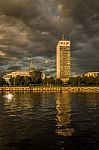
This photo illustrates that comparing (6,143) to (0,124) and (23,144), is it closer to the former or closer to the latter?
(23,144)

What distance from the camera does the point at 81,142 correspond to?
134ft

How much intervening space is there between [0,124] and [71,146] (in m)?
21.8

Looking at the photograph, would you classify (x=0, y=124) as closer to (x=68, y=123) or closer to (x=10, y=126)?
(x=10, y=126)

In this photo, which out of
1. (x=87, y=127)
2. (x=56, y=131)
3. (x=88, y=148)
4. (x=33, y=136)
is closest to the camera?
(x=88, y=148)

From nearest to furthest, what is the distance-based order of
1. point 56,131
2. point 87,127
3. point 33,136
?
point 33,136 → point 56,131 → point 87,127

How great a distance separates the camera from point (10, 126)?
5419 centimetres

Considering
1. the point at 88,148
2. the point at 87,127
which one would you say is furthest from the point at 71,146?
the point at 87,127

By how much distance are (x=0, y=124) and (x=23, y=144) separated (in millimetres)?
17847

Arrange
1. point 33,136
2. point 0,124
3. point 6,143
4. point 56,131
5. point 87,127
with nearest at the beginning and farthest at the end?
1. point 6,143
2. point 33,136
3. point 56,131
4. point 87,127
5. point 0,124

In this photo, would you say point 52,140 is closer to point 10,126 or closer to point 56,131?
point 56,131

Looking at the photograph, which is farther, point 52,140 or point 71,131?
point 71,131

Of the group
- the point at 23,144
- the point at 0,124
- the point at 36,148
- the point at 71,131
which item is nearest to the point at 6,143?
the point at 23,144

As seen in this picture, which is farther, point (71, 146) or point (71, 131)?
point (71, 131)

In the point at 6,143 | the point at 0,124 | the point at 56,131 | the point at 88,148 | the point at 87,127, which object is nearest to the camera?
the point at 88,148
